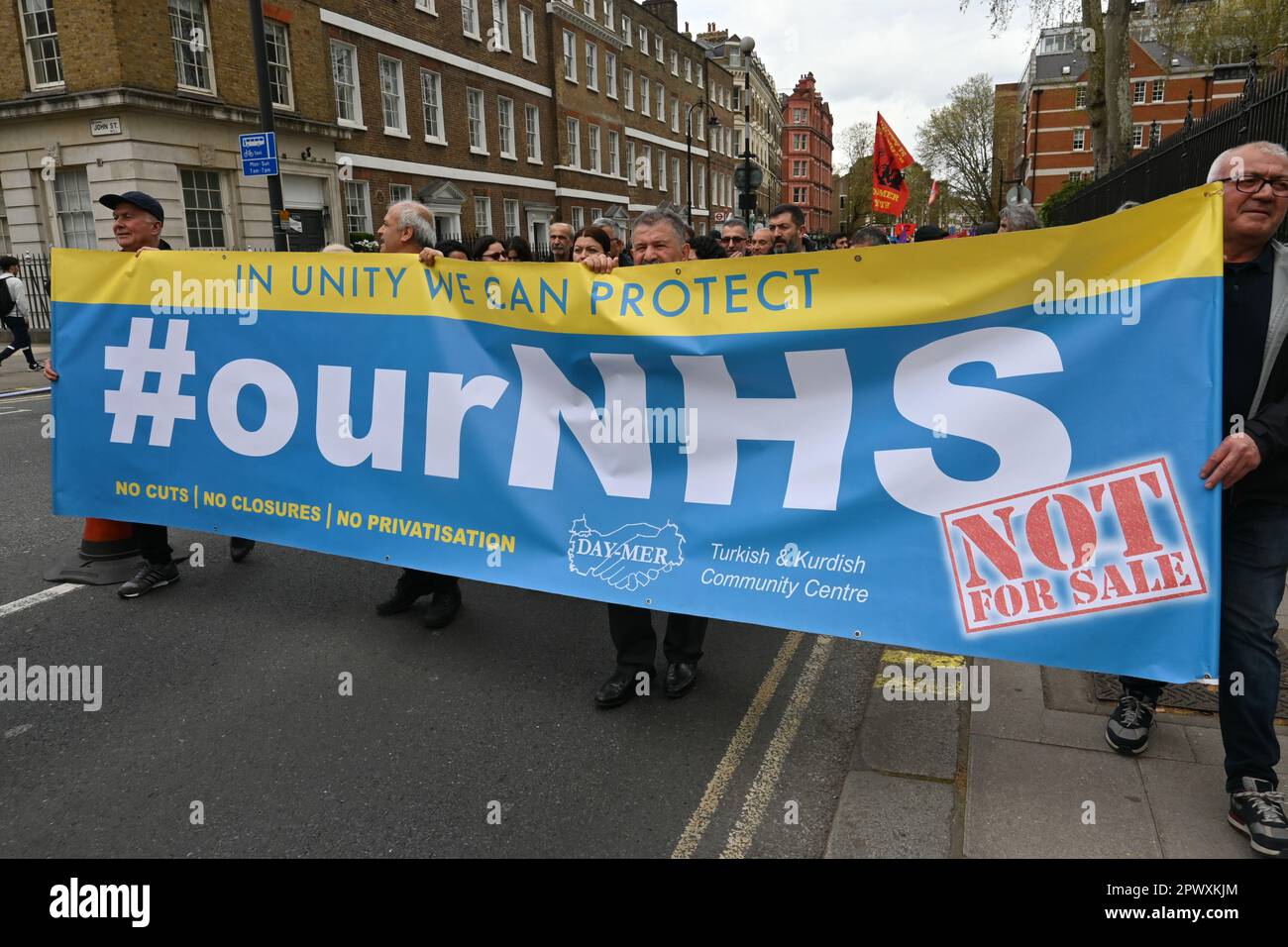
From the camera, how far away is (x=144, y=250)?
4715 mm

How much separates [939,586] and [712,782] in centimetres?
106

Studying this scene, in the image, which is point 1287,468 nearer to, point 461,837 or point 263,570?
point 461,837

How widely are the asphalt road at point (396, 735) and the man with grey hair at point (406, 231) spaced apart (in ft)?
6.53

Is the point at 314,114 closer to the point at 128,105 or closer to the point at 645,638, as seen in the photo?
the point at 128,105

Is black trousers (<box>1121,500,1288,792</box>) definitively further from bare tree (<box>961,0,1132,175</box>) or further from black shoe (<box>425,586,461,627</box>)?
bare tree (<box>961,0,1132,175</box>)

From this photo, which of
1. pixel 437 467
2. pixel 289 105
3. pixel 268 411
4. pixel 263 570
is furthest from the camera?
pixel 289 105

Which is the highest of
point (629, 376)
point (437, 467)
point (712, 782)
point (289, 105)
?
point (289, 105)

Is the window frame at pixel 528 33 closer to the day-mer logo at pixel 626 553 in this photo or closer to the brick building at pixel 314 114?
the brick building at pixel 314 114

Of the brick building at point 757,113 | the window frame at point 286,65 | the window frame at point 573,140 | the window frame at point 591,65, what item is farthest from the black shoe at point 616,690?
the brick building at point 757,113

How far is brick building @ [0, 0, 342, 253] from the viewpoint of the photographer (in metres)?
17.5

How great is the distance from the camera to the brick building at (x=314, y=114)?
1788 cm

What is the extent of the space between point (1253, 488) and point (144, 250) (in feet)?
16.9

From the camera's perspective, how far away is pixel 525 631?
179 inches
